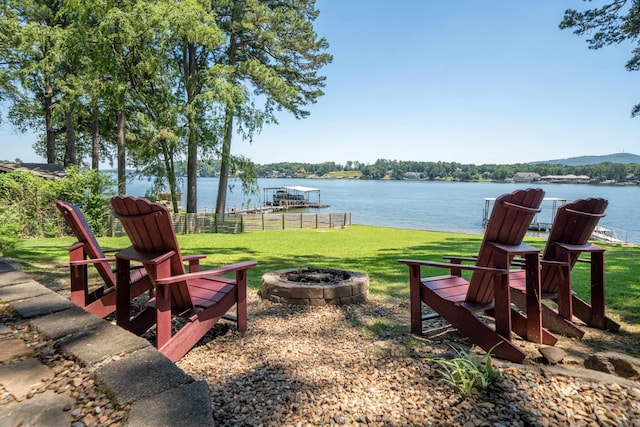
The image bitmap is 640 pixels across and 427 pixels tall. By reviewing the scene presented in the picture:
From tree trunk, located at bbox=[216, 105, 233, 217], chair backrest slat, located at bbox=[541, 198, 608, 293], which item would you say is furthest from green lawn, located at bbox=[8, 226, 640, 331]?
tree trunk, located at bbox=[216, 105, 233, 217]

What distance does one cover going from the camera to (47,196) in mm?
11898

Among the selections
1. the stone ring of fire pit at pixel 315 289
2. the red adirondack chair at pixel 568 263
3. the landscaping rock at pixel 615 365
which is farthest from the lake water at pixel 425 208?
the landscaping rock at pixel 615 365

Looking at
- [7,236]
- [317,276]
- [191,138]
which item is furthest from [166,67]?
[317,276]

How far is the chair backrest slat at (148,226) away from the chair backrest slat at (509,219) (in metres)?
2.24

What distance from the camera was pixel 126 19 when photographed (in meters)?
14.3

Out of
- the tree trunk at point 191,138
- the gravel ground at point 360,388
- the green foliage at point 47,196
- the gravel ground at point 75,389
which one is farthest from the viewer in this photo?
the tree trunk at point 191,138

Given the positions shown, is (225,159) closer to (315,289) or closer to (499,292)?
(315,289)

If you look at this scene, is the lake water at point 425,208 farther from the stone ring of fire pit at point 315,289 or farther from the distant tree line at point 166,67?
the stone ring of fire pit at point 315,289

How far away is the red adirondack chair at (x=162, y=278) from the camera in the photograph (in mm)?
2473

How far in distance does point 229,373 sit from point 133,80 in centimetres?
1714

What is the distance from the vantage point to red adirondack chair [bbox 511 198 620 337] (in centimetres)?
323

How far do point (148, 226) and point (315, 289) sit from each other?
2.08 m

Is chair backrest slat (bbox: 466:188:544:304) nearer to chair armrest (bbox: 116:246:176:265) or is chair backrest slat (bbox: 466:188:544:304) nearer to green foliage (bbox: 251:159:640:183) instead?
chair armrest (bbox: 116:246:176:265)

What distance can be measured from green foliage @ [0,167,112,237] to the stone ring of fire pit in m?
9.91
